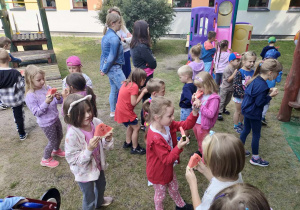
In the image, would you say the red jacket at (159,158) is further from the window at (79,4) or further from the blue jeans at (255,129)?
Result: the window at (79,4)

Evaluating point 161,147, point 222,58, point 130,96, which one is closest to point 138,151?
point 130,96

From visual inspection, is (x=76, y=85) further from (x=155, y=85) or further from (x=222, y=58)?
(x=222, y=58)

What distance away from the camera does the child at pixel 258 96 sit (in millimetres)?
3059

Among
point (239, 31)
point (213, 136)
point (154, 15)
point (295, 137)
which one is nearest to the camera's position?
point (213, 136)

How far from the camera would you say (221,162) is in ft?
5.31

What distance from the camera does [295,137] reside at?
164 inches

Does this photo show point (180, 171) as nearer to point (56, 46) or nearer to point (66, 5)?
point (56, 46)

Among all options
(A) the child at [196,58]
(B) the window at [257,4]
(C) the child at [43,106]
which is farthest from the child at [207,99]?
(B) the window at [257,4]

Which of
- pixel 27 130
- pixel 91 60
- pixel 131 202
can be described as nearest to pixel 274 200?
pixel 131 202

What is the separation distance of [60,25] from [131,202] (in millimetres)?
14249

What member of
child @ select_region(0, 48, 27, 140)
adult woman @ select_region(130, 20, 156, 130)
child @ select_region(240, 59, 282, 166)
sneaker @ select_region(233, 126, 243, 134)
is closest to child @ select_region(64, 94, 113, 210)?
adult woman @ select_region(130, 20, 156, 130)

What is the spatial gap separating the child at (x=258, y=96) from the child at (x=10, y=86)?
3754 mm

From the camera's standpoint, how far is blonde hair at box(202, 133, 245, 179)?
1.61 m

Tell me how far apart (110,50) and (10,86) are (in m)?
1.82
